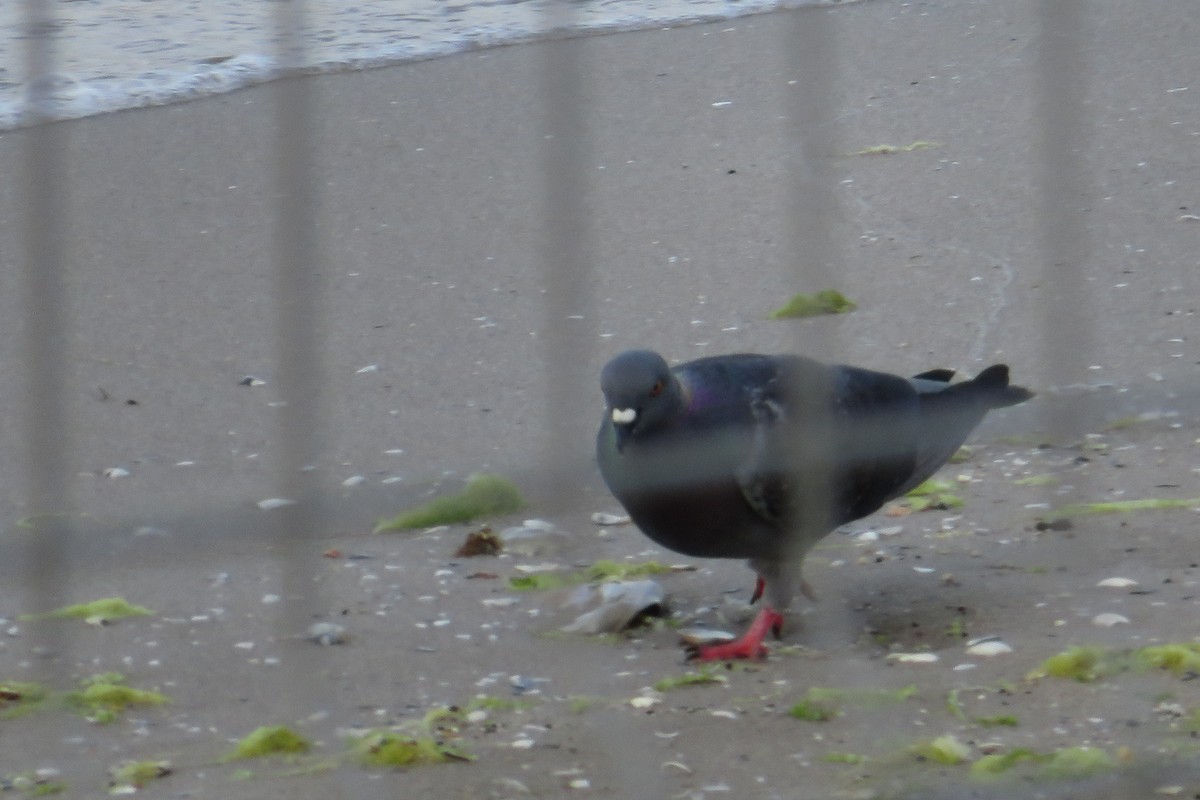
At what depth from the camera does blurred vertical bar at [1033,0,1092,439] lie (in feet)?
13.9

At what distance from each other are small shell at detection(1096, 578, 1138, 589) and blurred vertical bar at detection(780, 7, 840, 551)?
58 cm

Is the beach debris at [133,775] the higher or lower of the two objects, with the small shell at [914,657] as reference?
higher

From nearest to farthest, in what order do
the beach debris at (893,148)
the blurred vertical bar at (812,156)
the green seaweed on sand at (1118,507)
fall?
1. the green seaweed on sand at (1118,507)
2. the blurred vertical bar at (812,156)
3. the beach debris at (893,148)

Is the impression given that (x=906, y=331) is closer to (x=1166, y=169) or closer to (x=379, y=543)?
(x=1166, y=169)

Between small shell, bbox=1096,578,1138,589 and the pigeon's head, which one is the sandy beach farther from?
the pigeon's head

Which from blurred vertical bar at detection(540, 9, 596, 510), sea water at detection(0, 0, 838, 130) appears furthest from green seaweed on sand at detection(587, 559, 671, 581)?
sea water at detection(0, 0, 838, 130)

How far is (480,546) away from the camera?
11.8 ft

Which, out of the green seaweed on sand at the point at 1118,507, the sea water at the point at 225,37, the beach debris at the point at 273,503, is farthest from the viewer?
the sea water at the point at 225,37

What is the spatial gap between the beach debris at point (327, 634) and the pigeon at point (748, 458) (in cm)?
57

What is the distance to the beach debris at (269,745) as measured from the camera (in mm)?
2643

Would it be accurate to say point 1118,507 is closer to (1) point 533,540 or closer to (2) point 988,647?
(2) point 988,647

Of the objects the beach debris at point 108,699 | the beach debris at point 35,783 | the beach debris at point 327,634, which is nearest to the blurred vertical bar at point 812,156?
the beach debris at point 327,634

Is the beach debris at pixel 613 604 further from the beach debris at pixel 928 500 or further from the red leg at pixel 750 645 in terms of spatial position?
the beach debris at pixel 928 500

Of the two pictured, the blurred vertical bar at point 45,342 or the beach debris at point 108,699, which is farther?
the blurred vertical bar at point 45,342
